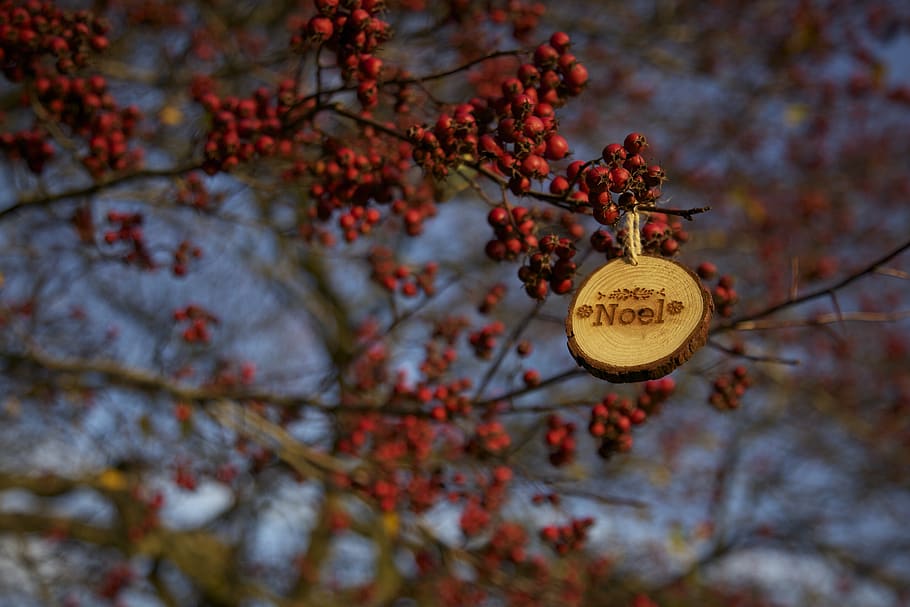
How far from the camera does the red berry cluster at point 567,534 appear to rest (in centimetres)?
273

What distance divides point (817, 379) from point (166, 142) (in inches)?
260

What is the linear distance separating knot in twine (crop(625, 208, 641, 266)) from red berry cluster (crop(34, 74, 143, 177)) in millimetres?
1941

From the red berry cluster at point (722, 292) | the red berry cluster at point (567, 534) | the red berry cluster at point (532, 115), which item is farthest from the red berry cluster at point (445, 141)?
the red berry cluster at point (567, 534)

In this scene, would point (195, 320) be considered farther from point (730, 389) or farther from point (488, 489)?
point (730, 389)

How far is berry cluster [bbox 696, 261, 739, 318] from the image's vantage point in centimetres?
230

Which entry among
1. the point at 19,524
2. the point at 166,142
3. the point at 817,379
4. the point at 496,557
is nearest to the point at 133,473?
the point at 19,524

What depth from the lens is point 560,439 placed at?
2611mm

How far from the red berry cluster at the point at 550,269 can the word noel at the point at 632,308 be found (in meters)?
0.23

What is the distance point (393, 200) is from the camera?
2.56 m

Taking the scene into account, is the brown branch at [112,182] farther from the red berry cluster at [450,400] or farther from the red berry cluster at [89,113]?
the red berry cluster at [450,400]

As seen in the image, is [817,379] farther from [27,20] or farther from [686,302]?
[27,20]

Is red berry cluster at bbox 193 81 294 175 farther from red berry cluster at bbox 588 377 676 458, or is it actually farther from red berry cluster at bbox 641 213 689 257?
red berry cluster at bbox 588 377 676 458

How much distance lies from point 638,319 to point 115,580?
7.07 metres

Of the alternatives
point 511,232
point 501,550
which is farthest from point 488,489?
point 511,232
